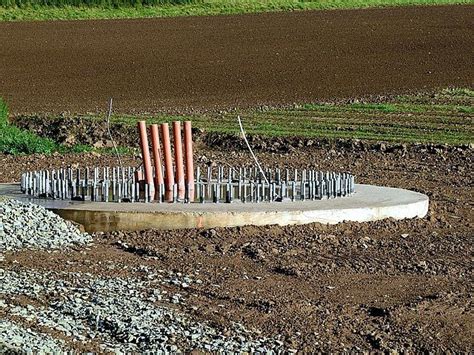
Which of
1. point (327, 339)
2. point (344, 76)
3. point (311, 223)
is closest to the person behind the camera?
point (327, 339)

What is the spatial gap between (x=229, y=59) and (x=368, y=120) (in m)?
15.1

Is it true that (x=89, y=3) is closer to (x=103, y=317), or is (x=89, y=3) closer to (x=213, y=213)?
(x=213, y=213)

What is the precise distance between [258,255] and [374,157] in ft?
24.7

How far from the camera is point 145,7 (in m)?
51.1

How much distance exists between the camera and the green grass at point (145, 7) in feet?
158

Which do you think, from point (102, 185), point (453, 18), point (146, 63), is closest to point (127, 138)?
point (102, 185)

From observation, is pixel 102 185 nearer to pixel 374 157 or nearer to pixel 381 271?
pixel 381 271

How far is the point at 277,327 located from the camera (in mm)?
8844

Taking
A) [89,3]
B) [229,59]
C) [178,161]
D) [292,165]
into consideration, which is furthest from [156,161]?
[89,3]

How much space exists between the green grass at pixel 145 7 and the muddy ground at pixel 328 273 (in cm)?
3543

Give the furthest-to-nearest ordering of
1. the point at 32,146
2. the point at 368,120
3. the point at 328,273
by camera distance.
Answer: the point at 368,120
the point at 32,146
the point at 328,273

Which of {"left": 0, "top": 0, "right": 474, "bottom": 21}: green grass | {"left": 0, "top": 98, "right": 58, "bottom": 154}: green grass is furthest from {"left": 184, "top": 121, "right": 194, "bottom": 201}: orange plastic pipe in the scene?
{"left": 0, "top": 0, "right": 474, "bottom": 21}: green grass

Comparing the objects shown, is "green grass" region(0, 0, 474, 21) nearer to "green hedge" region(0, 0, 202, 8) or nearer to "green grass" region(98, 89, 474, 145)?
"green hedge" region(0, 0, 202, 8)

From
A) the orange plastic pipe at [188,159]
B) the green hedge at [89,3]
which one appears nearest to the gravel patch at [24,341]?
the orange plastic pipe at [188,159]
